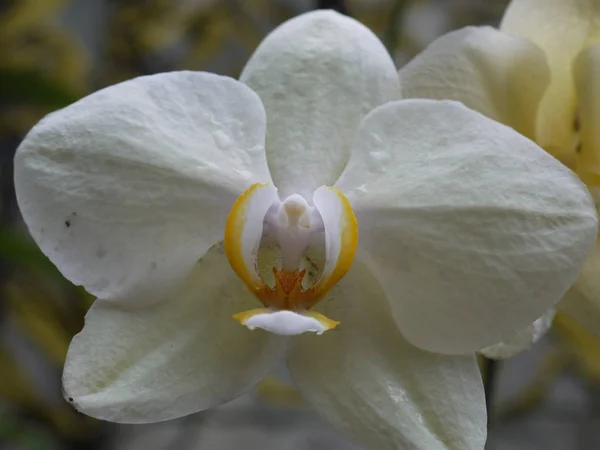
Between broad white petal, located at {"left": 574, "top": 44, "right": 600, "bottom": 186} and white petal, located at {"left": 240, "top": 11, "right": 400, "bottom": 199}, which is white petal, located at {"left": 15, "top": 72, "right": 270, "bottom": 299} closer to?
white petal, located at {"left": 240, "top": 11, "right": 400, "bottom": 199}

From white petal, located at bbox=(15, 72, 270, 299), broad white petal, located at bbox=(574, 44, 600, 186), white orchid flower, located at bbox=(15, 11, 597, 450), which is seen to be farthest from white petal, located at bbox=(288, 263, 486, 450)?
broad white petal, located at bbox=(574, 44, 600, 186)

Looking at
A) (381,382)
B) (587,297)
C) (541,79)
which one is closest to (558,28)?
(541,79)

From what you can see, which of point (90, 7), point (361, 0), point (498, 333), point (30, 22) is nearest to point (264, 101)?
point (498, 333)

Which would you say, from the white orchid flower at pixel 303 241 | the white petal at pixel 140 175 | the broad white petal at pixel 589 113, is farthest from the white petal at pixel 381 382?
the broad white petal at pixel 589 113

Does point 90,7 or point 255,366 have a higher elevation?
point 255,366

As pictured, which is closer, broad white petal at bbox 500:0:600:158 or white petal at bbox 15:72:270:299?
white petal at bbox 15:72:270:299

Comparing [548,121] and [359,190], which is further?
[548,121]

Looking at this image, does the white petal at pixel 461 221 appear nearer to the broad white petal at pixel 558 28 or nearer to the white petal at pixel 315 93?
the white petal at pixel 315 93

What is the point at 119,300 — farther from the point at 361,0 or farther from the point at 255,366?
the point at 361,0
